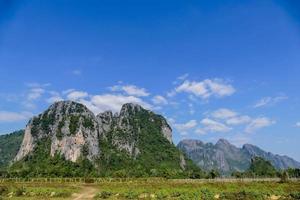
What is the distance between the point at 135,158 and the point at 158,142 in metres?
22.0

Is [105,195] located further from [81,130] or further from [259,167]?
[81,130]

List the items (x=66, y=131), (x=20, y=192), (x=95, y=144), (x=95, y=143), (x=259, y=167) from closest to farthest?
(x=20, y=192) < (x=259, y=167) < (x=66, y=131) < (x=95, y=144) < (x=95, y=143)

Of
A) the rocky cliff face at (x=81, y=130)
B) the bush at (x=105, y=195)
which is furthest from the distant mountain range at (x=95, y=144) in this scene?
the bush at (x=105, y=195)

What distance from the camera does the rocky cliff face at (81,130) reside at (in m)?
148

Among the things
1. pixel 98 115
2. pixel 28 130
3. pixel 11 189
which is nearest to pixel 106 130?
pixel 98 115

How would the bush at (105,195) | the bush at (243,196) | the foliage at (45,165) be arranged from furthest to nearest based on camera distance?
1. the foliage at (45,165)
2. the bush at (105,195)
3. the bush at (243,196)

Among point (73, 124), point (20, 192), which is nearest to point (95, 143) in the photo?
point (73, 124)

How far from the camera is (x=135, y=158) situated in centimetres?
16588

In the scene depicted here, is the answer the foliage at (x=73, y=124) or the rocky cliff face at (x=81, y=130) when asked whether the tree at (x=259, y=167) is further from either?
the foliage at (x=73, y=124)

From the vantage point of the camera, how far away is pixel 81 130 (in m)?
150

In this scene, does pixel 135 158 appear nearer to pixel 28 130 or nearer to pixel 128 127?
pixel 128 127

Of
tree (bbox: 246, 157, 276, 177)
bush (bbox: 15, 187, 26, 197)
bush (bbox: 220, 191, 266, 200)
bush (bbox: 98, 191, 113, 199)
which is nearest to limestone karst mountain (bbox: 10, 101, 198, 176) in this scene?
tree (bbox: 246, 157, 276, 177)

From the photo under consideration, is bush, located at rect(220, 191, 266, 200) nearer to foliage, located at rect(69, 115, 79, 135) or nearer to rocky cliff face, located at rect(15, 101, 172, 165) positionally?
rocky cliff face, located at rect(15, 101, 172, 165)

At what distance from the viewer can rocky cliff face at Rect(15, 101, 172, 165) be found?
485ft
